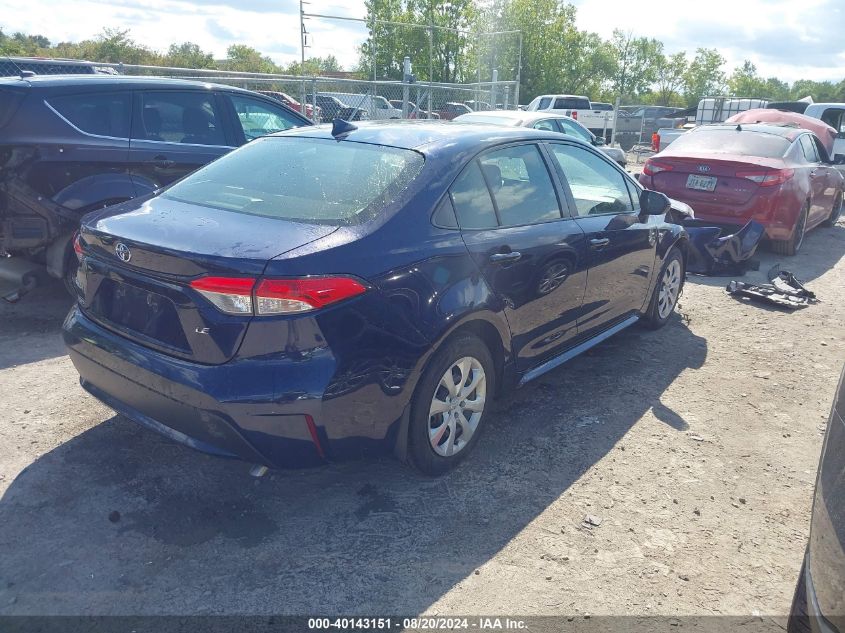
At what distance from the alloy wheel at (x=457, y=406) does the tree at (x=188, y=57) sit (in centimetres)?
3415

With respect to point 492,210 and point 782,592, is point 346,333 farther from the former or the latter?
point 782,592

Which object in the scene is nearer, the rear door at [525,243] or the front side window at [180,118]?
the rear door at [525,243]

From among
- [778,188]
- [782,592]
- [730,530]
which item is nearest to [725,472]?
[730,530]

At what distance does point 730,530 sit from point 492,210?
1.92 meters

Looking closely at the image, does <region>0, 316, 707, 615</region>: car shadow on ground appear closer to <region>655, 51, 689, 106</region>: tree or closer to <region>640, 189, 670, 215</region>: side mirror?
<region>640, 189, 670, 215</region>: side mirror

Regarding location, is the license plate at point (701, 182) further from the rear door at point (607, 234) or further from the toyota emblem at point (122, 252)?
the toyota emblem at point (122, 252)

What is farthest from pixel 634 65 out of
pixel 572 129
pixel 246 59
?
pixel 572 129

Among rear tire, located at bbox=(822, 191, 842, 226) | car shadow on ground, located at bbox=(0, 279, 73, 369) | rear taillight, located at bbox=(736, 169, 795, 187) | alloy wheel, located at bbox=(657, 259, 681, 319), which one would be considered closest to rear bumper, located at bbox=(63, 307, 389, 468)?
car shadow on ground, located at bbox=(0, 279, 73, 369)

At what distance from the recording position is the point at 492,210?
11.6 feet

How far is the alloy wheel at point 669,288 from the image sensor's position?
550 centimetres

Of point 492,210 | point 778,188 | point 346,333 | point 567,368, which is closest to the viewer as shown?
point 346,333

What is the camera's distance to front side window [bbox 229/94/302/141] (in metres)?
6.57

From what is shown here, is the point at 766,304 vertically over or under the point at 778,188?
under

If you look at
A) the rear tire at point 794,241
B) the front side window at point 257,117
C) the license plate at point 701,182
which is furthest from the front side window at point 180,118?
the rear tire at point 794,241
